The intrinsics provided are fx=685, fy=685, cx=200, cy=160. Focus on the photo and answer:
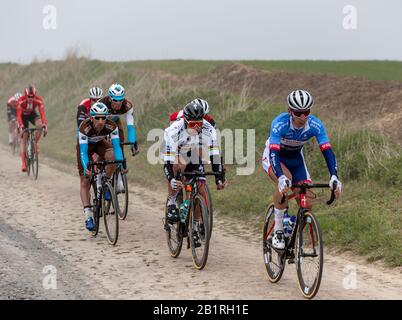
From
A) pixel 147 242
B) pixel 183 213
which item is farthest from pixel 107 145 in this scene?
pixel 183 213

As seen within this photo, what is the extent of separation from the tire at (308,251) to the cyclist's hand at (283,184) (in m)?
0.34

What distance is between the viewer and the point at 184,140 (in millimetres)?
9172

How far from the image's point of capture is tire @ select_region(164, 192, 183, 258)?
9.21 metres

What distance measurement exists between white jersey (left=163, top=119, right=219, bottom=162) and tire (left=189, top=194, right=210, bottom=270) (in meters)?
0.68

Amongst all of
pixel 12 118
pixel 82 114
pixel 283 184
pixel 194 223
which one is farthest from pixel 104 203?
pixel 12 118

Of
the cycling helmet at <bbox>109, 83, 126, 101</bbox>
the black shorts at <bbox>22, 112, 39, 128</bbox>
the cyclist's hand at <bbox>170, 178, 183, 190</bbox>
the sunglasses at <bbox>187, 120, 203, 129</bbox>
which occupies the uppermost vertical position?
the cycling helmet at <bbox>109, 83, 126, 101</bbox>

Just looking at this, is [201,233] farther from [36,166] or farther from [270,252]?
[36,166]

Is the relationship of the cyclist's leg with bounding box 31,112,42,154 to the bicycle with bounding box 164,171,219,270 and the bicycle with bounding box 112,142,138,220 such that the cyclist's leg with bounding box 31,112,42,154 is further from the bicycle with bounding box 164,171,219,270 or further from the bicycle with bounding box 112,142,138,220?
the bicycle with bounding box 164,171,219,270

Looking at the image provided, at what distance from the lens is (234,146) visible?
17188mm

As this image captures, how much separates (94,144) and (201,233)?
11.0ft

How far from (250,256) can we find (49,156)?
13951 mm

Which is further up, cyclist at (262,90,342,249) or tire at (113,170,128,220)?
cyclist at (262,90,342,249)

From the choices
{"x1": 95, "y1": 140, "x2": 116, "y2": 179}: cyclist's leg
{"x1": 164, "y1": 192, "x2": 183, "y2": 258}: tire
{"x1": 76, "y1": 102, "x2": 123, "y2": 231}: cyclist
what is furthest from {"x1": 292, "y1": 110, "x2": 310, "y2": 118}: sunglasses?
{"x1": 95, "y1": 140, "x2": 116, "y2": 179}: cyclist's leg
